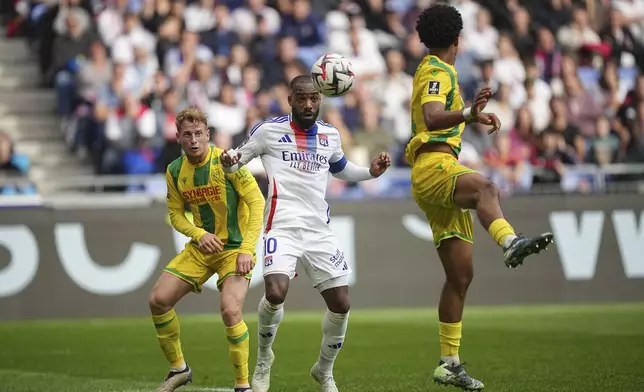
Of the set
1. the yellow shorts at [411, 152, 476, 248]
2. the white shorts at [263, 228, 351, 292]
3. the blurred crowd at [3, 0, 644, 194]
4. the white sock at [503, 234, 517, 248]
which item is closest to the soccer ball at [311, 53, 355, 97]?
the yellow shorts at [411, 152, 476, 248]

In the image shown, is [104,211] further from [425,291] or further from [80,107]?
[425,291]

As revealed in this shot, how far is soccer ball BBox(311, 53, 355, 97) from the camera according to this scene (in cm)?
863

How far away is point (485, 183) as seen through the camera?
8.04 meters

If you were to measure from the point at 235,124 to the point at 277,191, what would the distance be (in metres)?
8.76

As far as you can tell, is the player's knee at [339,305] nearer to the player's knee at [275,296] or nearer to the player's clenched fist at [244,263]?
Result: the player's knee at [275,296]

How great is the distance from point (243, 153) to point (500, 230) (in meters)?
2.05

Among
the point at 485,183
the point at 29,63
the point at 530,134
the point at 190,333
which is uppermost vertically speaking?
the point at 29,63

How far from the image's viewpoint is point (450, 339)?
339 inches

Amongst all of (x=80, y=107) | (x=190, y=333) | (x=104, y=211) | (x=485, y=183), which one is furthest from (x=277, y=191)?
(x=80, y=107)

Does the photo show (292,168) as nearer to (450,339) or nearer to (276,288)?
(276,288)

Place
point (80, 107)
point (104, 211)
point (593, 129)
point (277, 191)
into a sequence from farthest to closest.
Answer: point (593, 129), point (80, 107), point (104, 211), point (277, 191)

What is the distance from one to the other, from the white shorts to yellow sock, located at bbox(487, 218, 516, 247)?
127 centimetres

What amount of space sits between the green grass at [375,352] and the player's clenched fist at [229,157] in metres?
1.90

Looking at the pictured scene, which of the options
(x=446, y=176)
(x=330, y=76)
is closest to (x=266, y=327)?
(x=446, y=176)
